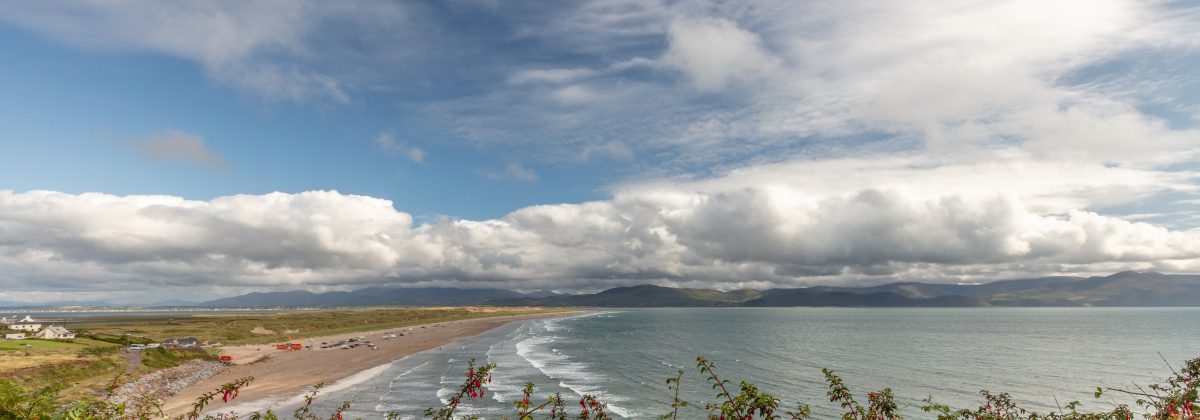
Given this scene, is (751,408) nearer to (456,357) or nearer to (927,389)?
(927,389)

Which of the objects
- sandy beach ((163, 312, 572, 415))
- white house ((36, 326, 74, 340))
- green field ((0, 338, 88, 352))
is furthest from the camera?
white house ((36, 326, 74, 340))

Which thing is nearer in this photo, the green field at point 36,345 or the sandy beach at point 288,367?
the sandy beach at point 288,367

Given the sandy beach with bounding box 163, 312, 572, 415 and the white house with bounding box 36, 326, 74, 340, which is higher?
the white house with bounding box 36, 326, 74, 340

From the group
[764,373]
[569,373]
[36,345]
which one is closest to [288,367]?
[36,345]

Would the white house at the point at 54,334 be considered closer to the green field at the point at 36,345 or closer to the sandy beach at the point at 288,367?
the green field at the point at 36,345

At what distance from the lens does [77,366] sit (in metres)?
60.1

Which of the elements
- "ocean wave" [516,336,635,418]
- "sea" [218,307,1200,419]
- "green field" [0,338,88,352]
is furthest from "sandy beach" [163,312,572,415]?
"ocean wave" [516,336,635,418]

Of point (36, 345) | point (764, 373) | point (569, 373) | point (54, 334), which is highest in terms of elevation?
point (36, 345)

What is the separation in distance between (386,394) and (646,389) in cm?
2629

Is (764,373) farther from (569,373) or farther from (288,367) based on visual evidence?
(288,367)

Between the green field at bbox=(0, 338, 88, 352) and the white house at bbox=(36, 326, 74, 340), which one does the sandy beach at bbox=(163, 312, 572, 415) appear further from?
the white house at bbox=(36, 326, 74, 340)

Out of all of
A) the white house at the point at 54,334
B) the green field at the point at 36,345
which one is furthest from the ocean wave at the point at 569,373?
the white house at the point at 54,334

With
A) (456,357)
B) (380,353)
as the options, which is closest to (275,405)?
(456,357)

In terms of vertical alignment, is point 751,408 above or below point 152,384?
above
